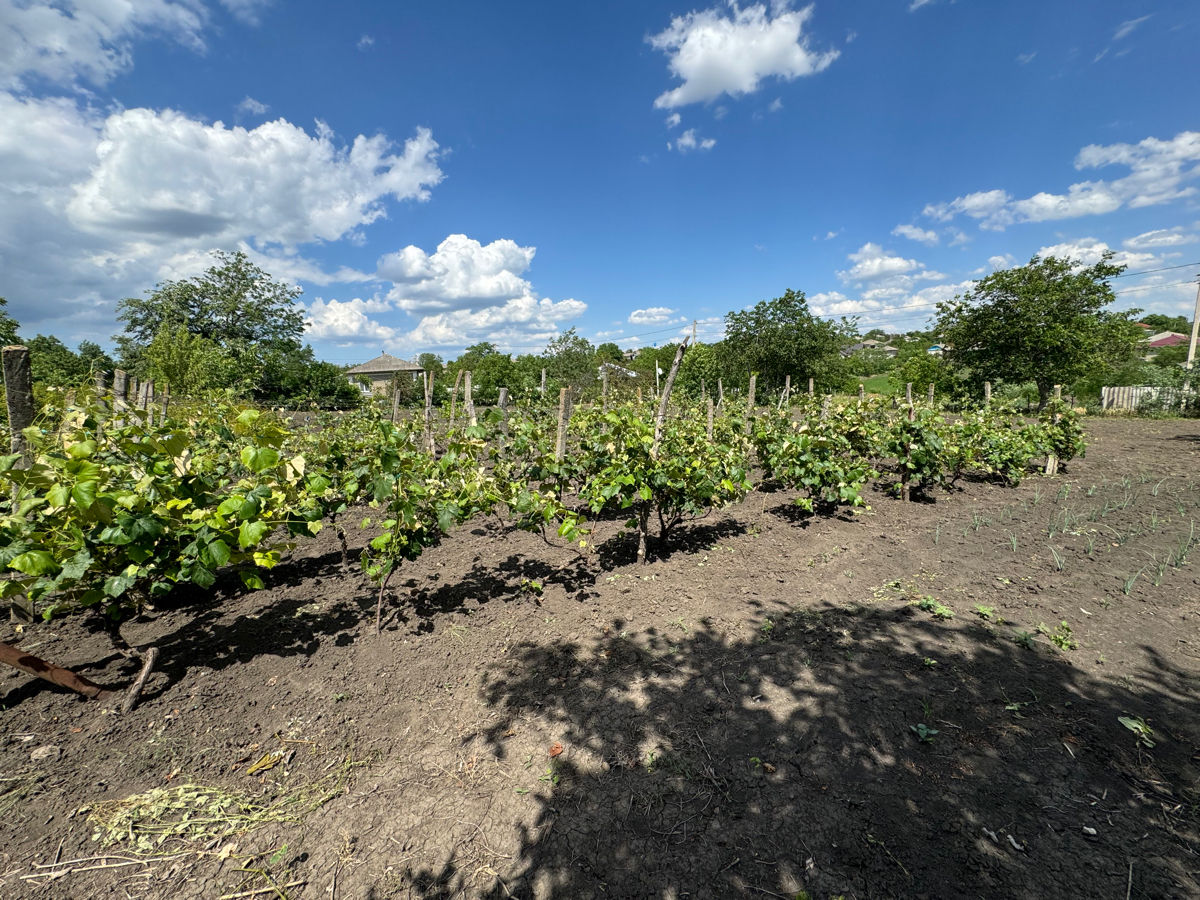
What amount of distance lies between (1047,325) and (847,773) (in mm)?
24225

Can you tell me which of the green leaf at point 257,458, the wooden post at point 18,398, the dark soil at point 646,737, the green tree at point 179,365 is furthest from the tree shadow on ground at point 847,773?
the green tree at point 179,365

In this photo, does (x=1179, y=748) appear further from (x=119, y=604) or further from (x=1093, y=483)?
(x=1093, y=483)

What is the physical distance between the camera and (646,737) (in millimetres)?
2514

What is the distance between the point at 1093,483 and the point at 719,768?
29.6 feet

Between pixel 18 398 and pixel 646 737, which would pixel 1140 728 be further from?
pixel 18 398

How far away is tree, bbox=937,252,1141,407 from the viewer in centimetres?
1841

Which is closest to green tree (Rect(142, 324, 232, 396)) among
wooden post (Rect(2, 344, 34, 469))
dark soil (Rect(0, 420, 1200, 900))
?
wooden post (Rect(2, 344, 34, 469))

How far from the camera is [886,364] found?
53.1 metres

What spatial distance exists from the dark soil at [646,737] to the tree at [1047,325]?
1938 centimetres

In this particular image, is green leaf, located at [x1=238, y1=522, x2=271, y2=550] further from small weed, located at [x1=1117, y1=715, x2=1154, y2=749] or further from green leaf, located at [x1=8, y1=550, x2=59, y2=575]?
small weed, located at [x1=1117, y1=715, x2=1154, y2=749]

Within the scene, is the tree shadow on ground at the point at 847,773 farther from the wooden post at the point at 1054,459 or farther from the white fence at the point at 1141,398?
the white fence at the point at 1141,398

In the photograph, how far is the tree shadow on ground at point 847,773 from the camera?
5.93 feet

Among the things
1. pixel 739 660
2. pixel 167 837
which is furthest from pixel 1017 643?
pixel 167 837

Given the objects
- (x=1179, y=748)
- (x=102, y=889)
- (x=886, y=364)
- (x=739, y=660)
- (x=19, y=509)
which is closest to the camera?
(x=102, y=889)
